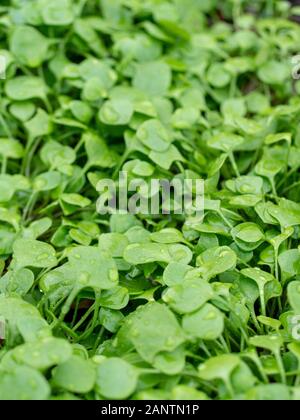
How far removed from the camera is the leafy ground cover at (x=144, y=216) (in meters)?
1.02

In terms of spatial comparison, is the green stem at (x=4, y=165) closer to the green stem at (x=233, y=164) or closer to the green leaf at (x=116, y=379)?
the green stem at (x=233, y=164)

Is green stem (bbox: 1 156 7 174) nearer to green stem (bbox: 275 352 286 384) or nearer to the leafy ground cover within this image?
the leafy ground cover

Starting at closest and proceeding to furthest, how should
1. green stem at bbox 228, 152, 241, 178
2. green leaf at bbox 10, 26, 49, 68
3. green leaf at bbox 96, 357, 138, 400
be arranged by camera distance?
green leaf at bbox 96, 357, 138, 400 < green stem at bbox 228, 152, 241, 178 < green leaf at bbox 10, 26, 49, 68

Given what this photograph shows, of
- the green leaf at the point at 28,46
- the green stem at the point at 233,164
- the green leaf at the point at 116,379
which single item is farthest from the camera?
the green leaf at the point at 28,46

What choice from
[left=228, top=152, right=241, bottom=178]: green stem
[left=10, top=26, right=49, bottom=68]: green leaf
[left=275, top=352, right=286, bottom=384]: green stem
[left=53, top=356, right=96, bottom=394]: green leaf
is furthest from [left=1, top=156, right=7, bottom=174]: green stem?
[left=275, top=352, right=286, bottom=384]: green stem

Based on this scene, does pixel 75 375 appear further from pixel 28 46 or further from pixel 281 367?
pixel 28 46

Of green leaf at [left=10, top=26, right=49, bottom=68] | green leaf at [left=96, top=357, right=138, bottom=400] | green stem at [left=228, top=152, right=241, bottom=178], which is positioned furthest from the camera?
green leaf at [left=10, top=26, right=49, bottom=68]

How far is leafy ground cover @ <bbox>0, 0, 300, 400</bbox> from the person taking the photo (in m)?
1.02

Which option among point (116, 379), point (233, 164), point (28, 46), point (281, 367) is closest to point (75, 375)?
point (116, 379)

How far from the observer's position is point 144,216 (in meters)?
1.44

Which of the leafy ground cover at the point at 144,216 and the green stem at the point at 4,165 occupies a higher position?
the leafy ground cover at the point at 144,216

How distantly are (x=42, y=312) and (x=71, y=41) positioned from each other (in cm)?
99

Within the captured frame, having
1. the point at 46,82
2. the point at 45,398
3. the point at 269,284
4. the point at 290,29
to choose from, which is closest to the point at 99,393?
the point at 45,398

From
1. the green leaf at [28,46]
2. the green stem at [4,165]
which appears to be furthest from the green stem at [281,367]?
the green leaf at [28,46]
